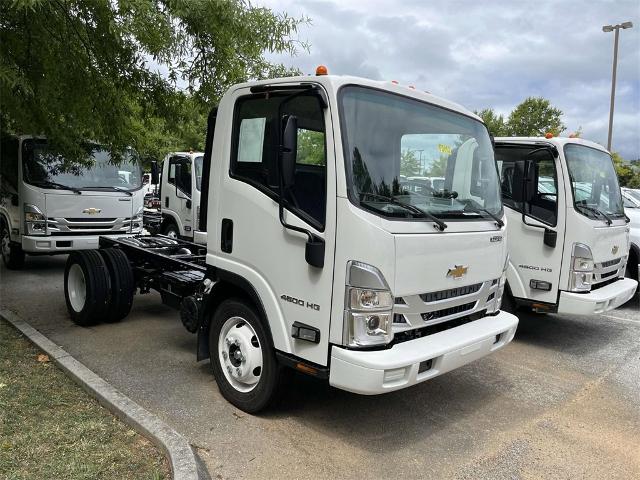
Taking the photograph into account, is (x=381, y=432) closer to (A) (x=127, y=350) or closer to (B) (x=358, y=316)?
(B) (x=358, y=316)

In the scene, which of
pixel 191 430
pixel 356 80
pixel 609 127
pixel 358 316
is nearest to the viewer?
pixel 358 316

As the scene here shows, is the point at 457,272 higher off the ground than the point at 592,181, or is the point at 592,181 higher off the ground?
the point at 592,181

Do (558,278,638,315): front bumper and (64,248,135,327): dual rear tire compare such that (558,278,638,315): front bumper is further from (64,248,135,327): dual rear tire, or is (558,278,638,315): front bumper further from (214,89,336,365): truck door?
(64,248,135,327): dual rear tire

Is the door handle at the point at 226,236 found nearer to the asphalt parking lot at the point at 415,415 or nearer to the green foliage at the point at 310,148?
the green foliage at the point at 310,148

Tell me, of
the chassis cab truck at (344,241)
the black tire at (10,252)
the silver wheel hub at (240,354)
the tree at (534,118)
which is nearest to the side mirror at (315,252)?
the chassis cab truck at (344,241)

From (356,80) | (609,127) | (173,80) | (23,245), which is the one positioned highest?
(609,127)

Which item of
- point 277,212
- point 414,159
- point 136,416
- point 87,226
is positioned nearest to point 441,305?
point 414,159

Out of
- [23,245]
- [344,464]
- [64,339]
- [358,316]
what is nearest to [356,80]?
[358,316]

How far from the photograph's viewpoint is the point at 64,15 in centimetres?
485

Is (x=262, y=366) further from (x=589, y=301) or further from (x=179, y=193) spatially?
(x=179, y=193)

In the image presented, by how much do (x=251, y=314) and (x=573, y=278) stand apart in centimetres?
356

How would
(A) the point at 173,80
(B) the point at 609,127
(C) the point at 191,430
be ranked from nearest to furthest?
(C) the point at 191,430 < (A) the point at 173,80 < (B) the point at 609,127

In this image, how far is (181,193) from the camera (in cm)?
1182

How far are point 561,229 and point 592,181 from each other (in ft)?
2.82
